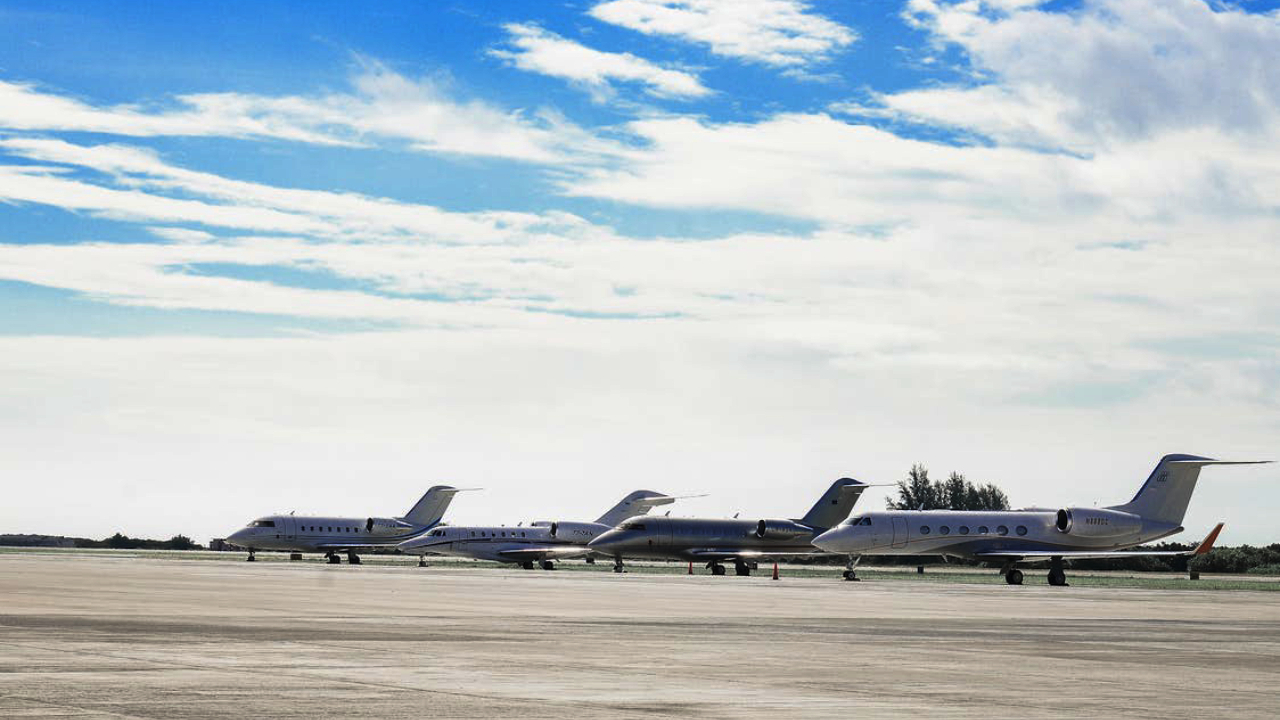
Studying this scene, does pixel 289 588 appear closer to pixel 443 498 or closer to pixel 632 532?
pixel 632 532

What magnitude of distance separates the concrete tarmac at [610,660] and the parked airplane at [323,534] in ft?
273

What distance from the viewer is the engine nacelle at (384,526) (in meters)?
125

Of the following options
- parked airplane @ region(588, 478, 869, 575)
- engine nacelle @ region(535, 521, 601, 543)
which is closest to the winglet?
parked airplane @ region(588, 478, 869, 575)

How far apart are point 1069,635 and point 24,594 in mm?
23822

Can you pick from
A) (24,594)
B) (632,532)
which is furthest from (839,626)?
Result: (632,532)

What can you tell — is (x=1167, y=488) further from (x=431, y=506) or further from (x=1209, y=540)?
(x=431, y=506)

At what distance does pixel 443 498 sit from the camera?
135 m

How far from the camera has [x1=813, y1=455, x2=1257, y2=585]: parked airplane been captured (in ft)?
238

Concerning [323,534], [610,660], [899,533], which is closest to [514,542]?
[323,534]

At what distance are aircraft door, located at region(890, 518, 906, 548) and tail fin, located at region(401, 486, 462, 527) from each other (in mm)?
66655

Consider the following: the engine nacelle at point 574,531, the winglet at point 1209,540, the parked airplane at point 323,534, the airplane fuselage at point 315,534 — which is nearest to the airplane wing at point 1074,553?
the winglet at point 1209,540

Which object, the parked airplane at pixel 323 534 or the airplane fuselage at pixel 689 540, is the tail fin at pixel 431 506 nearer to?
the parked airplane at pixel 323 534

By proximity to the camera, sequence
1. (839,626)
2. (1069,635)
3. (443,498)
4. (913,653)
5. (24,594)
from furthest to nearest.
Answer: (443,498), (24,594), (839,626), (1069,635), (913,653)

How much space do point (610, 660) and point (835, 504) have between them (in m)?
83.1
